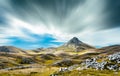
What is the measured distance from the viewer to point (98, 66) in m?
121

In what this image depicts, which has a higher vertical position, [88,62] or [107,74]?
[88,62]

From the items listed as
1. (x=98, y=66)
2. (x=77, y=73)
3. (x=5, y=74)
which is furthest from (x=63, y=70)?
(x=5, y=74)

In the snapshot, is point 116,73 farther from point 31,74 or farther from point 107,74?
point 31,74

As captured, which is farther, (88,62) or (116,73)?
(88,62)

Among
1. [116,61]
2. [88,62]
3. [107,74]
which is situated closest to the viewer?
[107,74]

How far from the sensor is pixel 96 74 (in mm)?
107438

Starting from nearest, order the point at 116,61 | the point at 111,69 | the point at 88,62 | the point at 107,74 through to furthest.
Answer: the point at 107,74 < the point at 111,69 < the point at 116,61 < the point at 88,62

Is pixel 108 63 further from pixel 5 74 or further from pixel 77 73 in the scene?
pixel 5 74

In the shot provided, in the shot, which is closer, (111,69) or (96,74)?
(96,74)

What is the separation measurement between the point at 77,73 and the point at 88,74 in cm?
936

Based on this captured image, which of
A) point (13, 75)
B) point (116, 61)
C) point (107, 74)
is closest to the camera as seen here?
point (107, 74)

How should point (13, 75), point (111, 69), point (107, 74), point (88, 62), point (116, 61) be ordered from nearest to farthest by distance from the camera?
point (107, 74) < point (111, 69) < point (116, 61) < point (88, 62) < point (13, 75)

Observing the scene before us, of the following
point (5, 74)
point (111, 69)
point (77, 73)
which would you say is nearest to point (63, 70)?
point (77, 73)

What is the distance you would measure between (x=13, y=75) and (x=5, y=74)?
8453 mm
